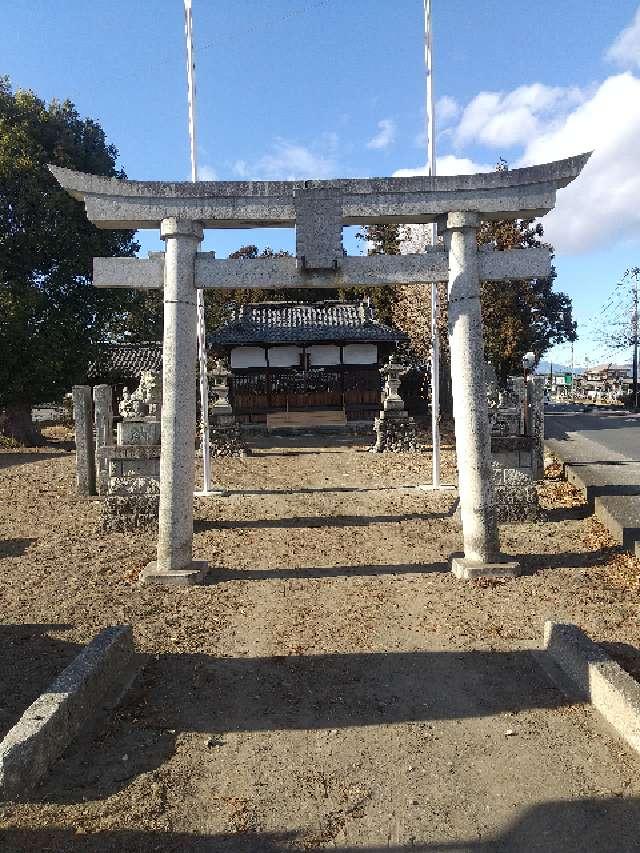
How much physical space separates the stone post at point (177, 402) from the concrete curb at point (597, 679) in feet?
12.6

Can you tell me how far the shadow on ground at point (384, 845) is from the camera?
2982mm

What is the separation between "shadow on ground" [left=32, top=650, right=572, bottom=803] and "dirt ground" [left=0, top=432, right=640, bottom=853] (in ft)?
0.05

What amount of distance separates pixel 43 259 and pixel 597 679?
20676mm

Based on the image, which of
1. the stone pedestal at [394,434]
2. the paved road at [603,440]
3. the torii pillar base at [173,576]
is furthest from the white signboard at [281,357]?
the torii pillar base at [173,576]

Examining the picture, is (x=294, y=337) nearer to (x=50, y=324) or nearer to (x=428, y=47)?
(x=50, y=324)

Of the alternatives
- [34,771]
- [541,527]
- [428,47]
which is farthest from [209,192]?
[541,527]

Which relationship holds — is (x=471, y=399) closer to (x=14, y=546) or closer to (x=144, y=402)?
(x=144, y=402)

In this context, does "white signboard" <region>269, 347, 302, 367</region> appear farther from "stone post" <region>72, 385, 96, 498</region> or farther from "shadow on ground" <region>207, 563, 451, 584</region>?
"shadow on ground" <region>207, 563, 451, 584</region>

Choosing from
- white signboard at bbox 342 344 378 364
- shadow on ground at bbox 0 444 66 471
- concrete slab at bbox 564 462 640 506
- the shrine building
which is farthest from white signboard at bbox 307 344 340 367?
concrete slab at bbox 564 462 640 506

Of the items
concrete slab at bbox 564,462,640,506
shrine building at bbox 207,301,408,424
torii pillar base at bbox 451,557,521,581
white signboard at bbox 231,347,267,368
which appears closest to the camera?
torii pillar base at bbox 451,557,521,581

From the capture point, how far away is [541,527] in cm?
908

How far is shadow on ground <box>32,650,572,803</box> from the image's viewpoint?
12.4 feet

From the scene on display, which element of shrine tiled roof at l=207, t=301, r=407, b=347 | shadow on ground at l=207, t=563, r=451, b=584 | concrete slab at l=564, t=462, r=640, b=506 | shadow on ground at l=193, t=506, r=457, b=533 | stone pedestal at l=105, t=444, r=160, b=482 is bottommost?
shadow on ground at l=207, t=563, r=451, b=584

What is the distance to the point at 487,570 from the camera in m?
6.88
